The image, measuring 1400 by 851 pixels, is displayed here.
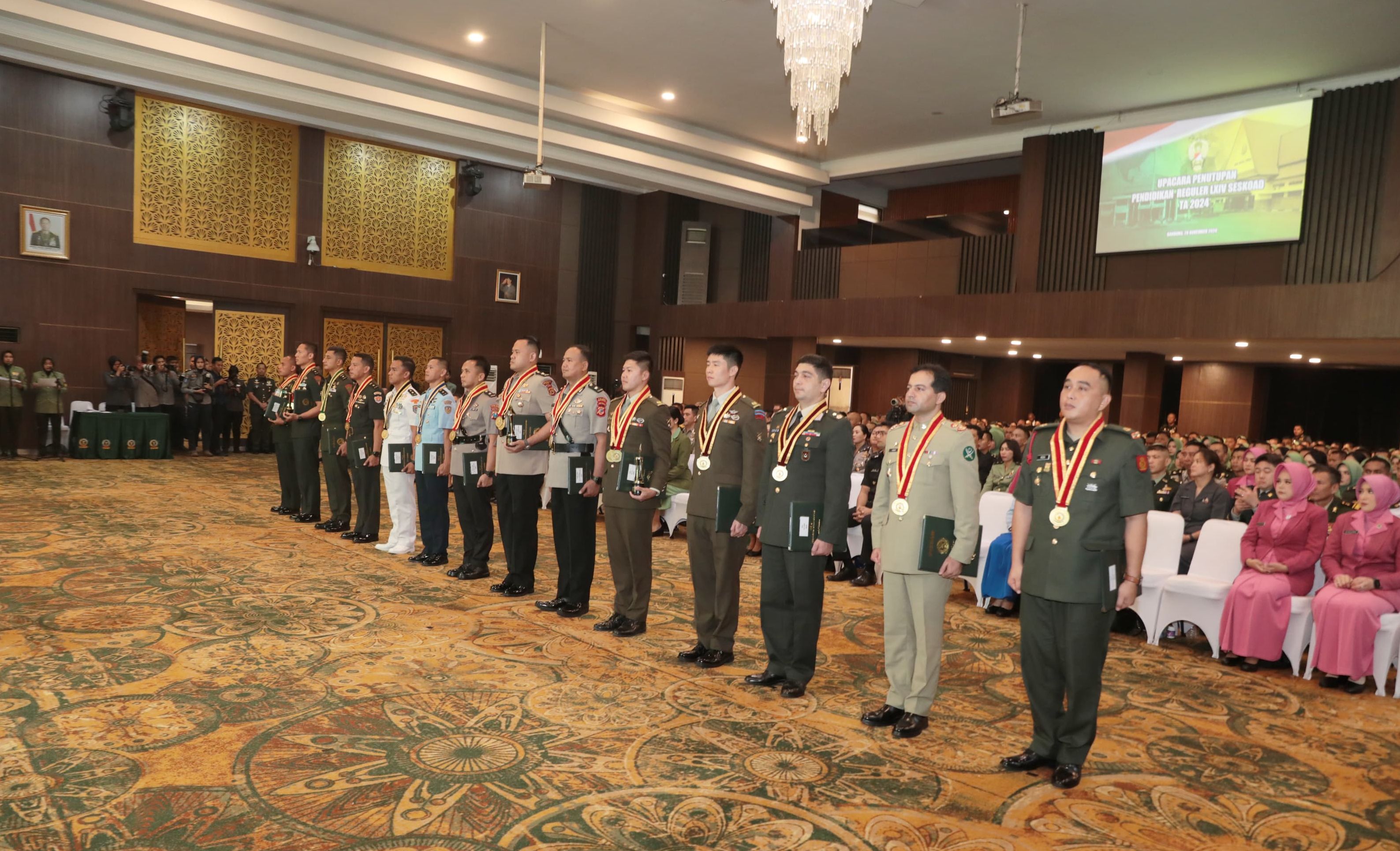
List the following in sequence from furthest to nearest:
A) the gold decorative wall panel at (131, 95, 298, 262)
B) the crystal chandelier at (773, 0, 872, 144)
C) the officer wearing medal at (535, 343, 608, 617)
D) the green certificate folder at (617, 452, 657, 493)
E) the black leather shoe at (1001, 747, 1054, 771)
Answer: the gold decorative wall panel at (131, 95, 298, 262)
the crystal chandelier at (773, 0, 872, 144)
the officer wearing medal at (535, 343, 608, 617)
the green certificate folder at (617, 452, 657, 493)
the black leather shoe at (1001, 747, 1054, 771)

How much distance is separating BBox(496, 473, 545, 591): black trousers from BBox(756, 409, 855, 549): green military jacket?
190cm

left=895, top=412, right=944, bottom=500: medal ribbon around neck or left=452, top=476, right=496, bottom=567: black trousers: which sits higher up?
left=895, top=412, right=944, bottom=500: medal ribbon around neck

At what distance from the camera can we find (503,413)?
5.37 meters

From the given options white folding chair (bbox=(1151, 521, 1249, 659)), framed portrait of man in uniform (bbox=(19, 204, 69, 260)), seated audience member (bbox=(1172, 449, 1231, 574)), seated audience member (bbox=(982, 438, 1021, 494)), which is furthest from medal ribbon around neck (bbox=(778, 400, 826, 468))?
framed portrait of man in uniform (bbox=(19, 204, 69, 260))

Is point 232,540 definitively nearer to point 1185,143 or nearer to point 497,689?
point 497,689

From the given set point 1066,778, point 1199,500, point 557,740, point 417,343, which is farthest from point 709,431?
point 417,343

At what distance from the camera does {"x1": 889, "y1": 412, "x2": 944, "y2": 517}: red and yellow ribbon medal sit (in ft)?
11.5

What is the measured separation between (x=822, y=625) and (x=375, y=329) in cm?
1180

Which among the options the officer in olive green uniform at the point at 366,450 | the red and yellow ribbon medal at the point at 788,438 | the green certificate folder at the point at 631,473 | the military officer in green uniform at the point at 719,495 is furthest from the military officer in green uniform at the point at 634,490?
the officer in olive green uniform at the point at 366,450

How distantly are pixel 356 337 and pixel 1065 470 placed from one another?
44.5 ft

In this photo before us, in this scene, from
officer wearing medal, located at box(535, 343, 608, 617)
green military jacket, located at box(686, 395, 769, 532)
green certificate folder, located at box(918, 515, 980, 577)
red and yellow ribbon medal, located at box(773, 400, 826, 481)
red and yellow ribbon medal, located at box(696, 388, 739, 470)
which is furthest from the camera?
officer wearing medal, located at box(535, 343, 608, 617)

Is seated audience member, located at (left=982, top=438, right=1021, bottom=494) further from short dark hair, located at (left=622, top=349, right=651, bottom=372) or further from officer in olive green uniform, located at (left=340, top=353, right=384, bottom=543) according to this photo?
officer in olive green uniform, located at (left=340, top=353, right=384, bottom=543)

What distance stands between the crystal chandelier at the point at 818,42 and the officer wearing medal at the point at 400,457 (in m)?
3.81

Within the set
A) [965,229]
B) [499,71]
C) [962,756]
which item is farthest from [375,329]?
[962,756]
